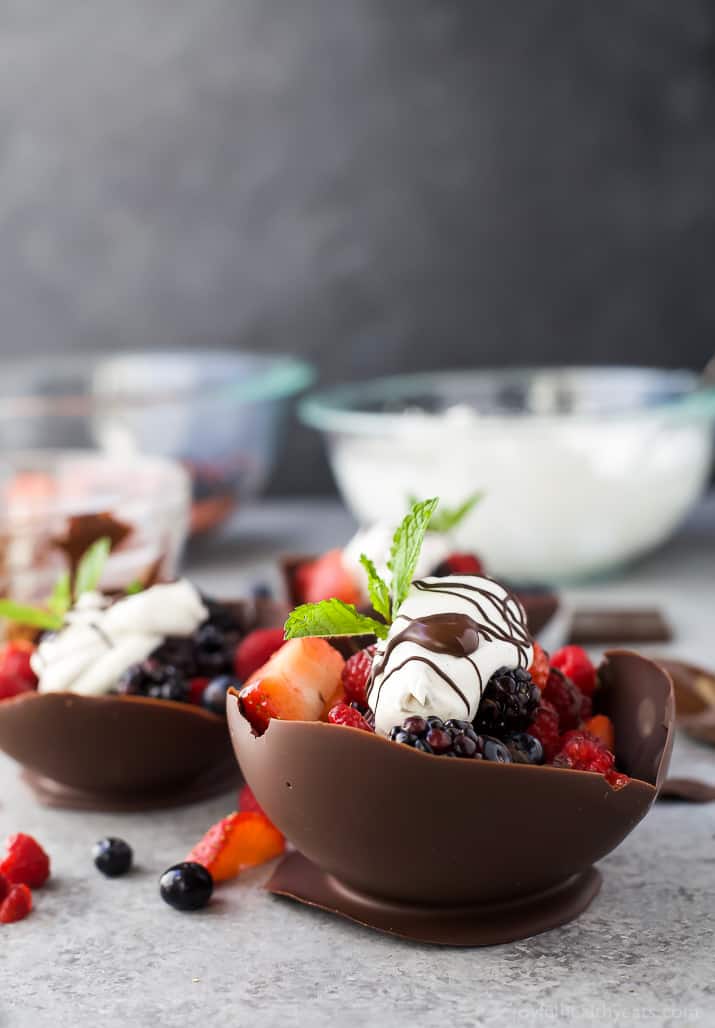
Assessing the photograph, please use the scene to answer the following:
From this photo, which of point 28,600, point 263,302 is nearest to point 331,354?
point 263,302

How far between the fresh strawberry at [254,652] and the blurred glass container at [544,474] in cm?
65

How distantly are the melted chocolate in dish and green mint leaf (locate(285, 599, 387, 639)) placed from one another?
0.10 feet

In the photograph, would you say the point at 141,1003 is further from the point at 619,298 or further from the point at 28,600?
the point at 619,298

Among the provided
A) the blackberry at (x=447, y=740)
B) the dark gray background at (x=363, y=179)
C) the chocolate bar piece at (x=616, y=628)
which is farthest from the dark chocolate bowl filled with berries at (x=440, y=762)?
the dark gray background at (x=363, y=179)

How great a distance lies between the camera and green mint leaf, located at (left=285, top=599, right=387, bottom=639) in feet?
3.31

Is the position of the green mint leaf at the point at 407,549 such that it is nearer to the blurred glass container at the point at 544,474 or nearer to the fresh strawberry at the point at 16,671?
the fresh strawberry at the point at 16,671

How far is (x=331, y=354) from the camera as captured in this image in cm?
260

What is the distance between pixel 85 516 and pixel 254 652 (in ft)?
1.50

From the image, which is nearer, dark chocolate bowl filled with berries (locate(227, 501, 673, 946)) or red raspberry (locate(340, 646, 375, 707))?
dark chocolate bowl filled with berries (locate(227, 501, 673, 946))

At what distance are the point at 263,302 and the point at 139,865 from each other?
161 centimetres

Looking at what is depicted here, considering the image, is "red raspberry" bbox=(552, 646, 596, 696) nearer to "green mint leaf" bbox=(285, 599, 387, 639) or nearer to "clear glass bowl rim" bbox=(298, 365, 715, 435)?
"green mint leaf" bbox=(285, 599, 387, 639)

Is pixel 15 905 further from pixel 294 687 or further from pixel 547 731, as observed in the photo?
pixel 547 731

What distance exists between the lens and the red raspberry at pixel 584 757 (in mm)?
980

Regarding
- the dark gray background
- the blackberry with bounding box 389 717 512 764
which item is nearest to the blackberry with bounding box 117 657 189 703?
the blackberry with bounding box 389 717 512 764
